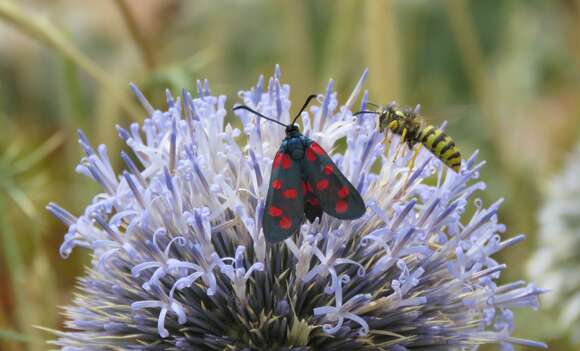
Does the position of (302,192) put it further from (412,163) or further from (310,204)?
(412,163)

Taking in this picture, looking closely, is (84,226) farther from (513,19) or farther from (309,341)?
(513,19)

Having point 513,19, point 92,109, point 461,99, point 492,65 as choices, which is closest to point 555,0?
point 492,65

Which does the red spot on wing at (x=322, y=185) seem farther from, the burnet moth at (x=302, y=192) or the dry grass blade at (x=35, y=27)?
the dry grass blade at (x=35, y=27)

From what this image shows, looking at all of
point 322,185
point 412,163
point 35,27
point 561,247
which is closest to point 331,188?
point 322,185

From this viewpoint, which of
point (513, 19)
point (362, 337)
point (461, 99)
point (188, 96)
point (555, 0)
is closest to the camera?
point (362, 337)

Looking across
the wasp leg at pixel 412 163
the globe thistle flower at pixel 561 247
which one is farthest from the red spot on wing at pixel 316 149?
the globe thistle flower at pixel 561 247
